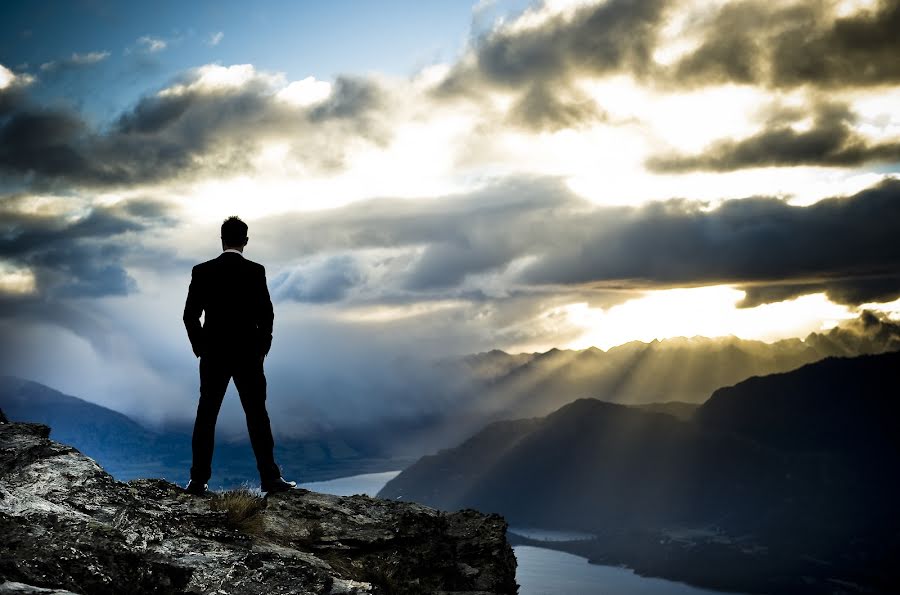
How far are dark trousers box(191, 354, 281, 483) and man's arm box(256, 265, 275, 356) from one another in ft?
0.90

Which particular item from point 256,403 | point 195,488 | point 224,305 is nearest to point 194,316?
point 224,305

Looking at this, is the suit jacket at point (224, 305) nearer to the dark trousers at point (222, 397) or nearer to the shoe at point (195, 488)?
the dark trousers at point (222, 397)

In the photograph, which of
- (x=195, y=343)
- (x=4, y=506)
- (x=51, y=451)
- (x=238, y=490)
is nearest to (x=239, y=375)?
(x=195, y=343)

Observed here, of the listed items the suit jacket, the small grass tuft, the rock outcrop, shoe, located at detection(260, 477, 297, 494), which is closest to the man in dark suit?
the suit jacket

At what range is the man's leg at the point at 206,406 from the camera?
11961 mm

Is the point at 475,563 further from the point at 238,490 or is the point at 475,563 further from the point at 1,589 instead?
the point at 1,589

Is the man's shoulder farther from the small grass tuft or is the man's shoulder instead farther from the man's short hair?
the small grass tuft

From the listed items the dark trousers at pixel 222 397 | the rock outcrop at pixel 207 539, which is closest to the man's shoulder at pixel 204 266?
the dark trousers at pixel 222 397

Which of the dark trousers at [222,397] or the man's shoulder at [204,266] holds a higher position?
the man's shoulder at [204,266]

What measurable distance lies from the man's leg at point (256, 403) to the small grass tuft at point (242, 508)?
55 centimetres

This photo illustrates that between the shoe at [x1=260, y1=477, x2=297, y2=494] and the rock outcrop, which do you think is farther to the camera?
the shoe at [x1=260, y1=477, x2=297, y2=494]

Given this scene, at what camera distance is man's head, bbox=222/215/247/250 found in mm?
12203

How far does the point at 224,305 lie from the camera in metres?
12.0

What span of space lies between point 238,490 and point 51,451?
307cm
